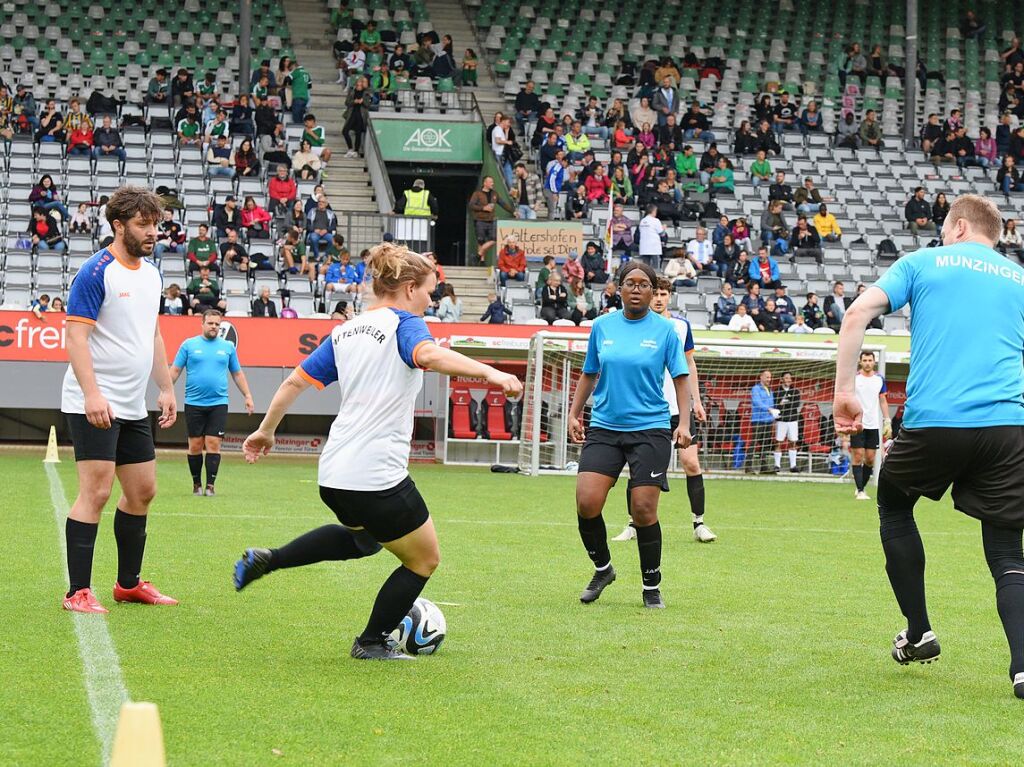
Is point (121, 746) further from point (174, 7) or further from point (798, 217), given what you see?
point (174, 7)

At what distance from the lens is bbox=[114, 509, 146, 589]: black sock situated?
24.5 ft

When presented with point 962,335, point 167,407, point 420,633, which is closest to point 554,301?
point 167,407

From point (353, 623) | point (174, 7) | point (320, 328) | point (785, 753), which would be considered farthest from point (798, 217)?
point (785, 753)

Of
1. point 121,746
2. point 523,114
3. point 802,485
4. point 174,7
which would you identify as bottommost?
point 802,485

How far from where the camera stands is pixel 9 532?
10914 mm

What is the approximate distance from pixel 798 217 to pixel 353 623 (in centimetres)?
2386

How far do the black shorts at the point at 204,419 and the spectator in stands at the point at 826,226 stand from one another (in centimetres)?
1713

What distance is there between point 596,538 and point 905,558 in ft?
8.32

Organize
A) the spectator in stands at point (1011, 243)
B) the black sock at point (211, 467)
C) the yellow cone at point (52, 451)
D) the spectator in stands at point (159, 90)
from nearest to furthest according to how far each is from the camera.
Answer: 1. the black sock at point (211, 467)
2. the yellow cone at point (52, 451)
3. the spectator in stands at point (1011, 243)
4. the spectator in stands at point (159, 90)

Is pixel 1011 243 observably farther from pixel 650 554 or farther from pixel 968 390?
pixel 968 390

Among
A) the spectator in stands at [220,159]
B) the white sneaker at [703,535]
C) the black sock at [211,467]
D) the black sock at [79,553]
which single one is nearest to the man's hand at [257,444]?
the black sock at [79,553]

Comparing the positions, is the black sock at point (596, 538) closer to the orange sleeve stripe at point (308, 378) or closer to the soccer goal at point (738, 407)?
the orange sleeve stripe at point (308, 378)

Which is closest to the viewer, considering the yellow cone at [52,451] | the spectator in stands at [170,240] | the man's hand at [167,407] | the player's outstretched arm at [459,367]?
the player's outstretched arm at [459,367]

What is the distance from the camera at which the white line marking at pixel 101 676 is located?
15.7ft
